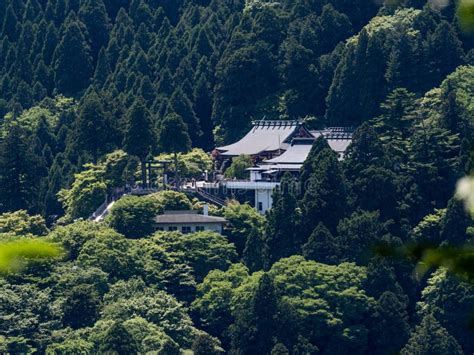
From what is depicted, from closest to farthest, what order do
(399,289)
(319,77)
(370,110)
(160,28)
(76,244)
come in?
(399,289) < (76,244) < (370,110) < (319,77) < (160,28)

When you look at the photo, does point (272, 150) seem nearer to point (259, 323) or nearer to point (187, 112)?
point (187, 112)

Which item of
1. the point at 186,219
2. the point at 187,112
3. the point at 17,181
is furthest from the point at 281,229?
the point at 187,112

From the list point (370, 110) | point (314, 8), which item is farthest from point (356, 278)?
point (314, 8)

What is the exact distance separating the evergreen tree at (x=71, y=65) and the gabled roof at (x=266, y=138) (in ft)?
63.7

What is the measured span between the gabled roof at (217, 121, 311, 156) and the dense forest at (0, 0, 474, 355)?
1619 mm

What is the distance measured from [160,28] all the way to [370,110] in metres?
25.6

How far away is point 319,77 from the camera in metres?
73.6

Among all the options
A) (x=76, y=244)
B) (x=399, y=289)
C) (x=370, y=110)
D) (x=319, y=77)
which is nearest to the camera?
(x=399, y=289)

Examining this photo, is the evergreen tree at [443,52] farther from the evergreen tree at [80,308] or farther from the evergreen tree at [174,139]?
the evergreen tree at [80,308]

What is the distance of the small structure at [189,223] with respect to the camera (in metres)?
59.6

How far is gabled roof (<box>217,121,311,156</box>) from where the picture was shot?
226 ft

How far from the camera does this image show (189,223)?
59875 mm

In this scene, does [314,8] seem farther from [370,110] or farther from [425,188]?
[425,188]

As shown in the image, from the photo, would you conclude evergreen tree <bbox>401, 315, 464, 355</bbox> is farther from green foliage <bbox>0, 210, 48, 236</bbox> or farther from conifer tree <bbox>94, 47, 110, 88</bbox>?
conifer tree <bbox>94, 47, 110, 88</bbox>
